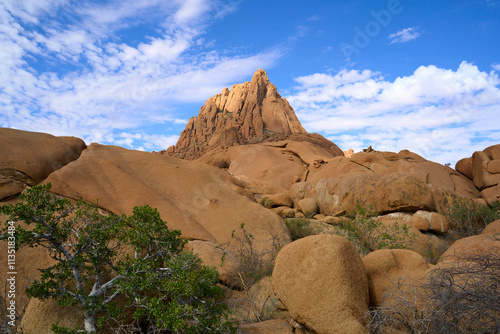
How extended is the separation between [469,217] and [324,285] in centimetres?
1089

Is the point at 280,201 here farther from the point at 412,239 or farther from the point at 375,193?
the point at 412,239

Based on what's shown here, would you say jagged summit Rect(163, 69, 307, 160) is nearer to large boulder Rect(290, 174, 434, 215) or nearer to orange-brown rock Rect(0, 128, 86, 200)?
large boulder Rect(290, 174, 434, 215)

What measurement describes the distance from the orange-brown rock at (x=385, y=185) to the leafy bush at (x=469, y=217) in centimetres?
53

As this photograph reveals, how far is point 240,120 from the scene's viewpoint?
59.8 meters

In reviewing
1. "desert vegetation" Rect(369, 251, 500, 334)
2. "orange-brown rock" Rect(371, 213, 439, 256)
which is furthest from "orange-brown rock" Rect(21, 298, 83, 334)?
"orange-brown rock" Rect(371, 213, 439, 256)

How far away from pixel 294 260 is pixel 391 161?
20175 mm

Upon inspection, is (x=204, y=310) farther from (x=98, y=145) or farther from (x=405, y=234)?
(x=98, y=145)

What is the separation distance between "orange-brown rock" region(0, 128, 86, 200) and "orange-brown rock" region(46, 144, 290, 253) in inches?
16.7

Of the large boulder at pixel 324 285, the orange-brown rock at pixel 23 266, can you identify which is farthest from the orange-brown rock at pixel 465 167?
the orange-brown rock at pixel 23 266

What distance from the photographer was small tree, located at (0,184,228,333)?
14.0ft

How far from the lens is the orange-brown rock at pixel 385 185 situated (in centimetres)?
1287

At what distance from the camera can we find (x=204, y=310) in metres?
4.39

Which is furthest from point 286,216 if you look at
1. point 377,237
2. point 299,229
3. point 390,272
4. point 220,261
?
point 390,272

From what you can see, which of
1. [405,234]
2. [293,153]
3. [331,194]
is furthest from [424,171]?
[293,153]
